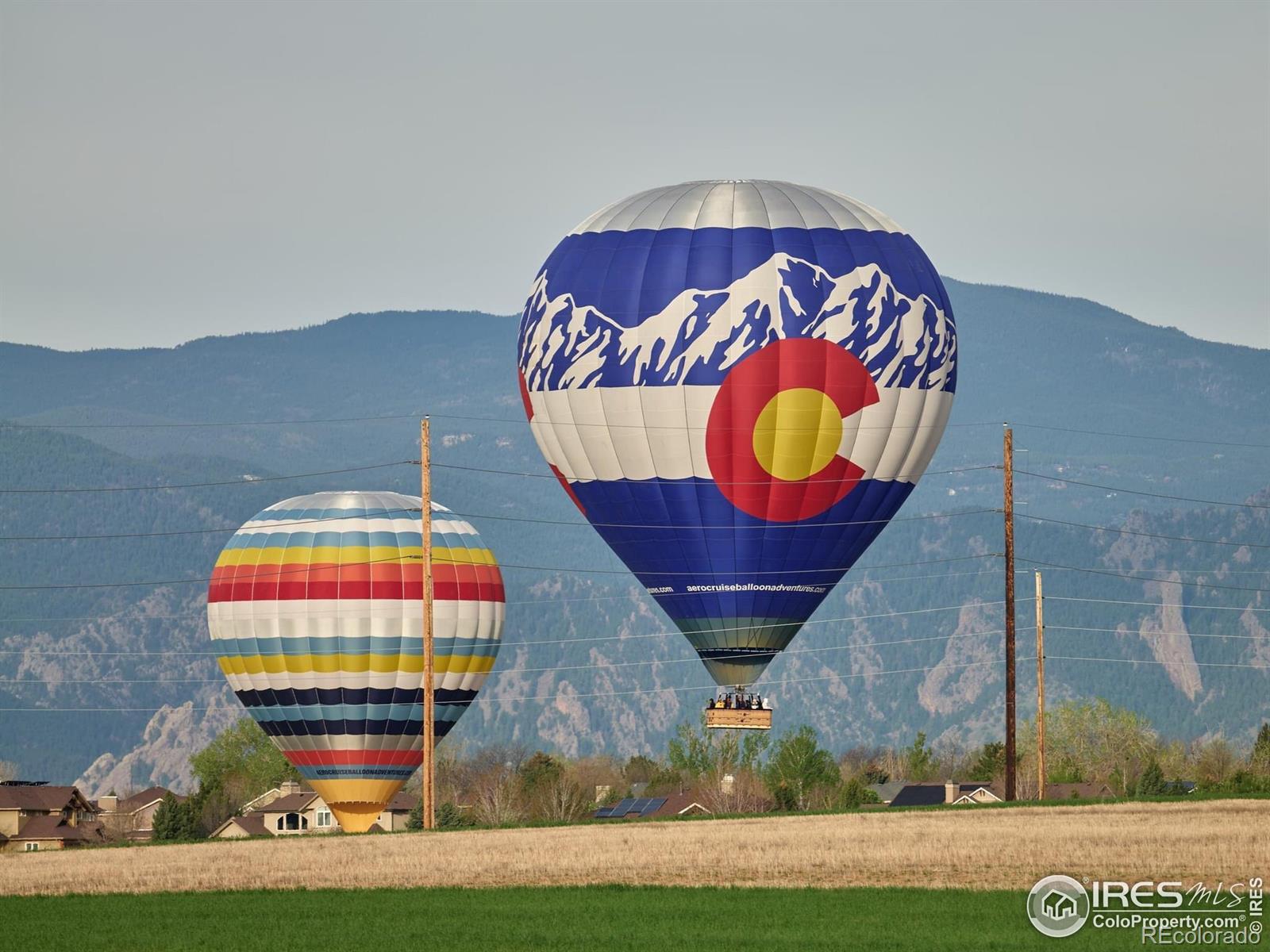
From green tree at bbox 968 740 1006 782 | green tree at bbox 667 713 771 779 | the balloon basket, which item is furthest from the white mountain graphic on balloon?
green tree at bbox 667 713 771 779

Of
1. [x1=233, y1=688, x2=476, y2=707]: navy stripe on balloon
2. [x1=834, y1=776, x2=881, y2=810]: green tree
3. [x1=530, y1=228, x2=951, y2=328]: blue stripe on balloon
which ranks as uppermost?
[x1=530, y1=228, x2=951, y2=328]: blue stripe on balloon

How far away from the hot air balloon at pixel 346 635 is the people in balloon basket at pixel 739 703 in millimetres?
13453

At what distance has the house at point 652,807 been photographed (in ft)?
394

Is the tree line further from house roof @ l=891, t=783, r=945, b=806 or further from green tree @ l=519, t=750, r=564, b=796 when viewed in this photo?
house roof @ l=891, t=783, r=945, b=806

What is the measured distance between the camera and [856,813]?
196 feet

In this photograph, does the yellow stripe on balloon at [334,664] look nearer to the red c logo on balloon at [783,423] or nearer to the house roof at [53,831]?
the red c logo on balloon at [783,423]

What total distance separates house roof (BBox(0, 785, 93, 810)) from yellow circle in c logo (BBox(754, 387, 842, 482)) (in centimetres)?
7833

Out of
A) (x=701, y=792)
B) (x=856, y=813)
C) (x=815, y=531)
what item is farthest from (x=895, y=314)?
(x=701, y=792)

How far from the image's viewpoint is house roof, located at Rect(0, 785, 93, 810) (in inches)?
5162

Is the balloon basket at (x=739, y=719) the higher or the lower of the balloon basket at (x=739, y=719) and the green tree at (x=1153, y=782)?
the higher

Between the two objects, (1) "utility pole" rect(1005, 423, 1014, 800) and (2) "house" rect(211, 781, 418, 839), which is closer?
(1) "utility pole" rect(1005, 423, 1014, 800)

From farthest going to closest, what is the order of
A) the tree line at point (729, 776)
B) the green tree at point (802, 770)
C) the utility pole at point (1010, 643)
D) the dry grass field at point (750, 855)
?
1. the green tree at point (802, 770)
2. the tree line at point (729, 776)
3. the utility pole at point (1010, 643)
4. the dry grass field at point (750, 855)

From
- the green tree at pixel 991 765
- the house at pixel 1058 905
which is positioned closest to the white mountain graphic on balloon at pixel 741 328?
the house at pixel 1058 905

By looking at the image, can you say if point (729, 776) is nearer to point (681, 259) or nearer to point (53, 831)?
point (53, 831)
